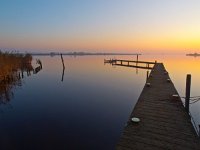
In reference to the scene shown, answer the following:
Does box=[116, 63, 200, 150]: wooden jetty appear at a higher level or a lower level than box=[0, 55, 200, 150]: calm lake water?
higher

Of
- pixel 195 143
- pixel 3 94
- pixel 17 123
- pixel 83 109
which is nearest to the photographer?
pixel 195 143

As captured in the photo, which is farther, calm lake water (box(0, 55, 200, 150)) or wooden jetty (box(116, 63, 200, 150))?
calm lake water (box(0, 55, 200, 150))

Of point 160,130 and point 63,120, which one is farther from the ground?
point 160,130

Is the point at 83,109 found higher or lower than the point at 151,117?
lower

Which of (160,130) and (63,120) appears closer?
(160,130)

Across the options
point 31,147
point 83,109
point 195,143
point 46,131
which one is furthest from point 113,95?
point 195,143

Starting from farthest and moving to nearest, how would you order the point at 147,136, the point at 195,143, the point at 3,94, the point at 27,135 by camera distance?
1. the point at 3,94
2. the point at 27,135
3. the point at 147,136
4. the point at 195,143

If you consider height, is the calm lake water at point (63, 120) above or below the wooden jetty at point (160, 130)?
below

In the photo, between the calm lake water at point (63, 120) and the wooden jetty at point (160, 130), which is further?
the calm lake water at point (63, 120)

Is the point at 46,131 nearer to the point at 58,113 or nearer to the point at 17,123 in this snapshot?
the point at 17,123

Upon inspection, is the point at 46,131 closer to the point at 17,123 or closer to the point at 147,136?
the point at 17,123

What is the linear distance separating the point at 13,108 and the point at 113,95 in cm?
900

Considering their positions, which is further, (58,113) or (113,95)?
(113,95)

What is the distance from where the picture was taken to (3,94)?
1919 cm
